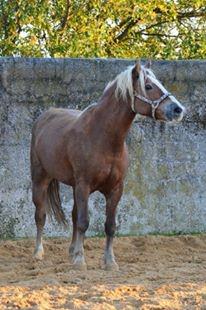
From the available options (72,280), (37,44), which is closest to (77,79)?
(72,280)

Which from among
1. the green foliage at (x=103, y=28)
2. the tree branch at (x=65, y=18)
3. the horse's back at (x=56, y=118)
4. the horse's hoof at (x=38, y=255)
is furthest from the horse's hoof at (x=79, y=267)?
the tree branch at (x=65, y=18)

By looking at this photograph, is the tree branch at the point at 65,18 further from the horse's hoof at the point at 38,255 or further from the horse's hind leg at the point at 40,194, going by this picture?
the horse's hoof at the point at 38,255

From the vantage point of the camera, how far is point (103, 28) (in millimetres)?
12570

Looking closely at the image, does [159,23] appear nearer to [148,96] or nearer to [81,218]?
[148,96]

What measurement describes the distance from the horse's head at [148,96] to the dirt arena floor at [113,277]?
4.26 ft

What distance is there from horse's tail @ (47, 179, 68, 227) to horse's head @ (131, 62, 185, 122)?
158cm

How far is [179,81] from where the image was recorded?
8.15 meters

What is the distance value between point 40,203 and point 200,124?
218 centimetres

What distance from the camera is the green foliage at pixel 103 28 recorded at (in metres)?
12.2

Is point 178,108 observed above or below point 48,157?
above

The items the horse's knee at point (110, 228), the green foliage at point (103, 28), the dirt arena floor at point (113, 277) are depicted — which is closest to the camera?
the dirt arena floor at point (113, 277)

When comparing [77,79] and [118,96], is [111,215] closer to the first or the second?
[118,96]

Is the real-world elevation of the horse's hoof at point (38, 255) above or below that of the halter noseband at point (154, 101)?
below

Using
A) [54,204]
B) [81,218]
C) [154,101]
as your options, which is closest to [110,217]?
[81,218]
